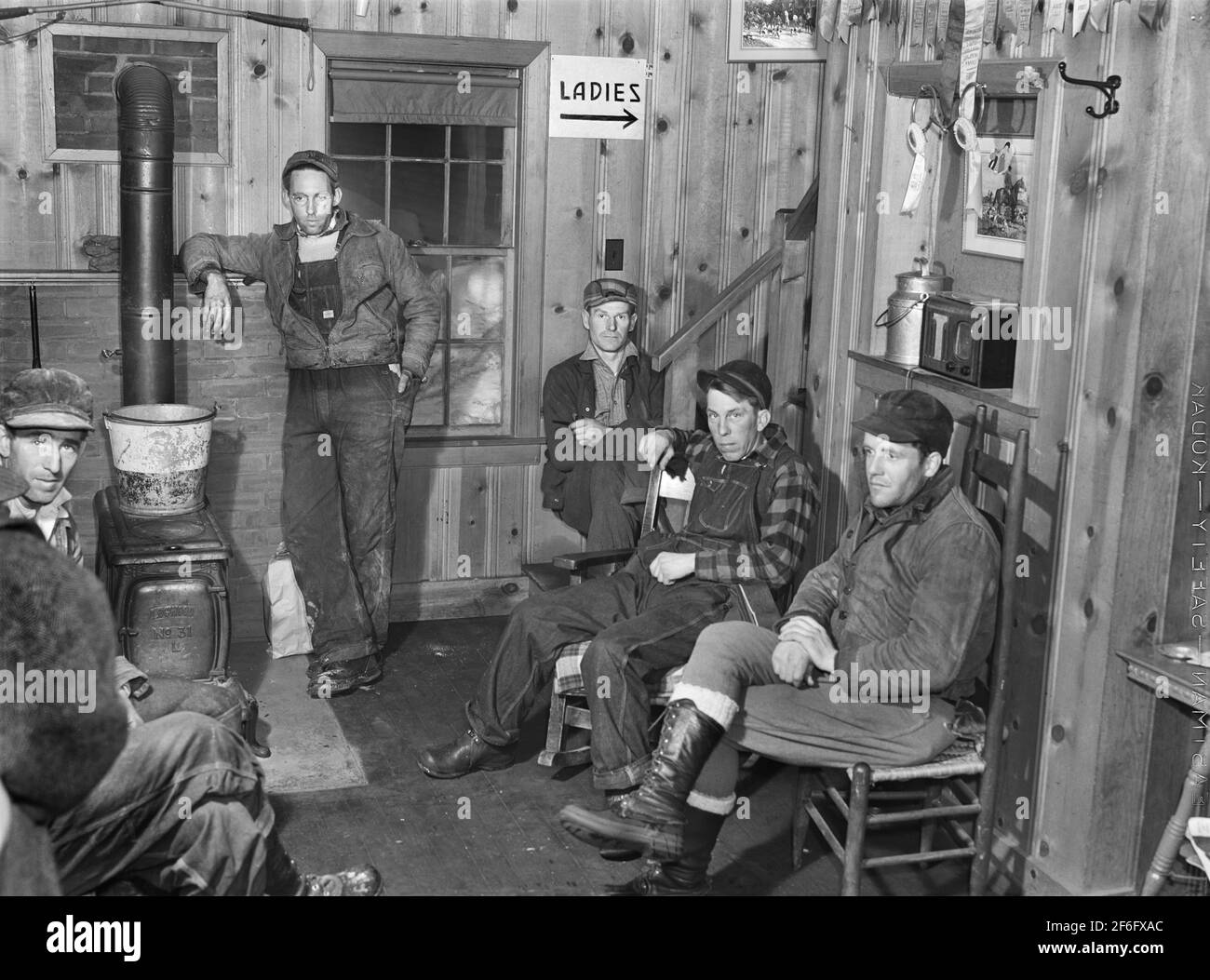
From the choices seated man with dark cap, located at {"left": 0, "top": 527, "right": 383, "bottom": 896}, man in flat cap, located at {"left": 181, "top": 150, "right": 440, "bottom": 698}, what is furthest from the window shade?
seated man with dark cap, located at {"left": 0, "top": 527, "right": 383, "bottom": 896}

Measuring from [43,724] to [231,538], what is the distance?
3.86 meters

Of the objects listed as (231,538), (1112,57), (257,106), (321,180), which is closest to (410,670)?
(231,538)

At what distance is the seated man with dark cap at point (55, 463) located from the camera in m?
3.84

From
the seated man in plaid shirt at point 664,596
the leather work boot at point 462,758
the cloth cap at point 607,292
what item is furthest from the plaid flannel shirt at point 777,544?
the cloth cap at point 607,292

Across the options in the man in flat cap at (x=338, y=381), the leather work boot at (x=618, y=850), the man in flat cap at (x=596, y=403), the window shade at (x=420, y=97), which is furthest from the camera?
the window shade at (x=420, y=97)

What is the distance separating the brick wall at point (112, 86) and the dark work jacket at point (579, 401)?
62.8 inches

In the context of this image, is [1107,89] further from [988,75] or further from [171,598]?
[171,598]

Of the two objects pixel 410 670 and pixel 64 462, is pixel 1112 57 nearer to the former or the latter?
pixel 64 462

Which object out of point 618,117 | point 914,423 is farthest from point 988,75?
point 618,117

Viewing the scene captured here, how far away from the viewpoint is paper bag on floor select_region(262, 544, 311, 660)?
564 cm

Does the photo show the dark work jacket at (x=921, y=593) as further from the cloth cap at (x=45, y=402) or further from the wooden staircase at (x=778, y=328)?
the cloth cap at (x=45, y=402)

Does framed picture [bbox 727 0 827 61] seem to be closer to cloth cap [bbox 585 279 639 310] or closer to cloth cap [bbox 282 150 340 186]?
cloth cap [bbox 585 279 639 310]

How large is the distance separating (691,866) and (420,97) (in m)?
3.39

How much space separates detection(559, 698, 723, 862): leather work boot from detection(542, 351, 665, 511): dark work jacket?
6.54 ft
